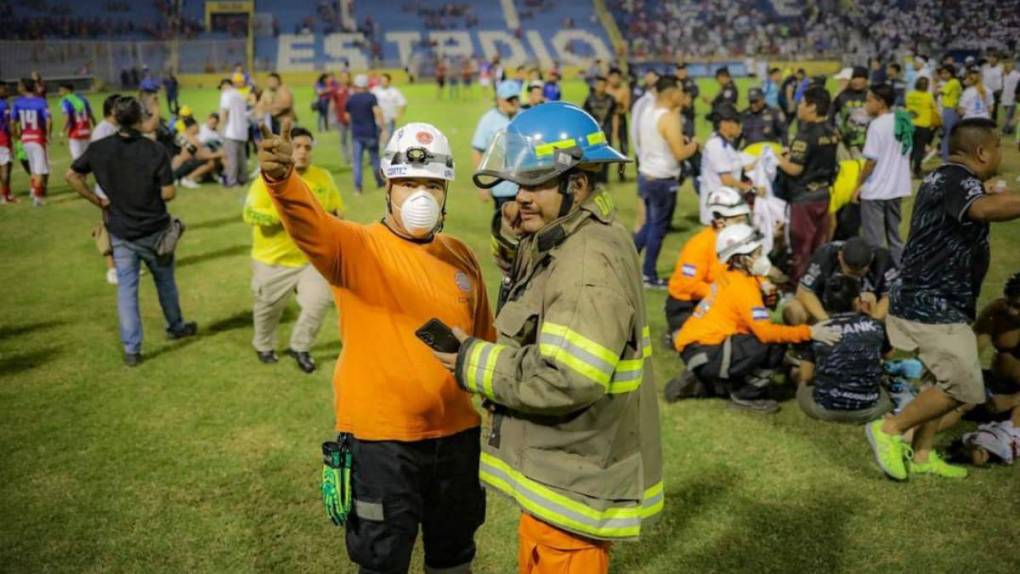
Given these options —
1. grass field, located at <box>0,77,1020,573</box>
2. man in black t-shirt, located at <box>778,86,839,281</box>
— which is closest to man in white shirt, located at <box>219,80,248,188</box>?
grass field, located at <box>0,77,1020,573</box>

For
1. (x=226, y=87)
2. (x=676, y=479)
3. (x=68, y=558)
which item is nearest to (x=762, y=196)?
(x=676, y=479)

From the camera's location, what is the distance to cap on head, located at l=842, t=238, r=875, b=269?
611 cm

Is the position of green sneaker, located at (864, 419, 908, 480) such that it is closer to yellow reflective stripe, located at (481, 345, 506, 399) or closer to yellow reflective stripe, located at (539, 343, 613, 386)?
yellow reflective stripe, located at (539, 343, 613, 386)

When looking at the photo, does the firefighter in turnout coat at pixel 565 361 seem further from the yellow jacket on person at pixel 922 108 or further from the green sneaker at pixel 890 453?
the yellow jacket on person at pixel 922 108

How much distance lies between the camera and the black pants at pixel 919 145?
14898 millimetres

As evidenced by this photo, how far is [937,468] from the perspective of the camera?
16.4 feet

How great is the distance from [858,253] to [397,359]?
182 inches

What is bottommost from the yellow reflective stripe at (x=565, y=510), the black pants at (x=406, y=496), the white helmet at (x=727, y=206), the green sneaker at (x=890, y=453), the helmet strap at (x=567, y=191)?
the green sneaker at (x=890, y=453)

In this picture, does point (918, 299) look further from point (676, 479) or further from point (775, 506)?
point (676, 479)

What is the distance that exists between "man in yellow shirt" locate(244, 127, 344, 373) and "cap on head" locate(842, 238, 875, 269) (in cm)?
433

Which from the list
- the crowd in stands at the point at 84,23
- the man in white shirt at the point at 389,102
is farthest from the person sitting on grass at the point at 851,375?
the crowd in stands at the point at 84,23

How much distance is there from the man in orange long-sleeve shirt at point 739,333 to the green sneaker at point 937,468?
115 centimetres

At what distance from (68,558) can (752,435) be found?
15.0 ft

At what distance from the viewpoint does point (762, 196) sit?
9094mm
